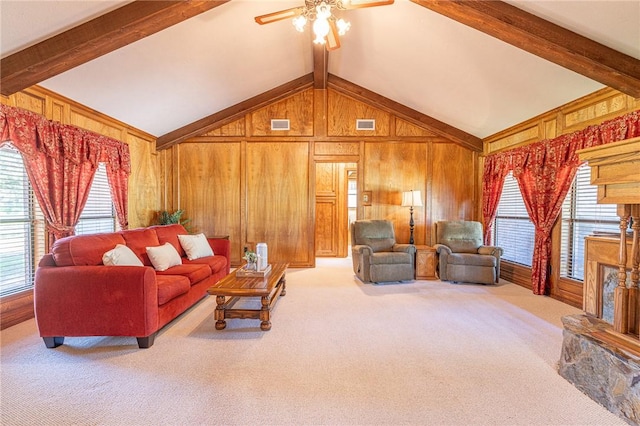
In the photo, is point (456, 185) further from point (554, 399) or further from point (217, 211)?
point (217, 211)

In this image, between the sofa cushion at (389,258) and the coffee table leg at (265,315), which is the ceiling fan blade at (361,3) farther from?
the sofa cushion at (389,258)

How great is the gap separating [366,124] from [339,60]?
1317mm

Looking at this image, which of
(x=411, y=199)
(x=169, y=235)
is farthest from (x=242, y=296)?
(x=411, y=199)

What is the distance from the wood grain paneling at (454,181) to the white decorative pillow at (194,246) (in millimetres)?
4165

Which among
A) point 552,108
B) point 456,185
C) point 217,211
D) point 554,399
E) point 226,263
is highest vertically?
point 552,108

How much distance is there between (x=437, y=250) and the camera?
14.7 ft

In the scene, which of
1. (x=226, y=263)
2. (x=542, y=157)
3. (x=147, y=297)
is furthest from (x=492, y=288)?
(x=147, y=297)

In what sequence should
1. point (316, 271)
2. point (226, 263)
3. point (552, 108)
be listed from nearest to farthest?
point (552, 108) < point (226, 263) < point (316, 271)

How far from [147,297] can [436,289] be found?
11.7 feet

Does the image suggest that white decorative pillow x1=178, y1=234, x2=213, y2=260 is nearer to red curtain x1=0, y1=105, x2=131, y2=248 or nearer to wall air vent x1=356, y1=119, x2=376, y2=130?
red curtain x1=0, y1=105, x2=131, y2=248

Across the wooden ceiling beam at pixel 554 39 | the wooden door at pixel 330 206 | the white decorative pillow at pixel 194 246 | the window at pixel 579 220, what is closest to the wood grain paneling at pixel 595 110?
the wooden ceiling beam at pixel 554 39

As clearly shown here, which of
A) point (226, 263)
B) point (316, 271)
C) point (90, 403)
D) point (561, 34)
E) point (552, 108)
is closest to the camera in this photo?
point (90, 403)

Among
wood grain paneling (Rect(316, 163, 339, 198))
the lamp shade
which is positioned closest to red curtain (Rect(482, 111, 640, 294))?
the lamp shade

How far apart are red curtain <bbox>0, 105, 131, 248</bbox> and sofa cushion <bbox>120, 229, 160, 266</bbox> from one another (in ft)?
2.18
